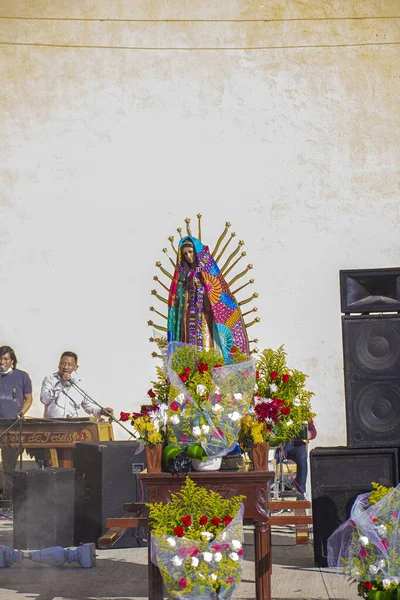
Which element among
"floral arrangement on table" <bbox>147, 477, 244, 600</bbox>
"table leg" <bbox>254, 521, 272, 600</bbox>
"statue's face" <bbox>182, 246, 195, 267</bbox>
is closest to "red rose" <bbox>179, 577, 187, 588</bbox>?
"floral arrangement on table" <bbox>147, 477, 244, 600</bbox>

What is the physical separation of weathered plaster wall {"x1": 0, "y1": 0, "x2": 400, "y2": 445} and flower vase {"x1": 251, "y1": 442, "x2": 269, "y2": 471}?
5477 millimetres

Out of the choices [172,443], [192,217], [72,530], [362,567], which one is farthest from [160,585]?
[192,217]

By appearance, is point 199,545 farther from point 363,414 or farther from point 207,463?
point 363,414

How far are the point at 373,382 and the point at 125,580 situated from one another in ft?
6.34

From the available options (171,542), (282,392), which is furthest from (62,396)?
(171,542)

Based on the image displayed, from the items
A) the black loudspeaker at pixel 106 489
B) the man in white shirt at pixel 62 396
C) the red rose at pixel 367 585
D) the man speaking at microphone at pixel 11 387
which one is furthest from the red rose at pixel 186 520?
the man speaking at microphone at pixel 11 387

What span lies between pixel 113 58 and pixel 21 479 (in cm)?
561

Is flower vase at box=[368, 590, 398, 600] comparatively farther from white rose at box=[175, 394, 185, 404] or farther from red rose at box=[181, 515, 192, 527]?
white rose at box=[175, 394, 185, 404]

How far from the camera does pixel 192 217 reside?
10086 millimetres

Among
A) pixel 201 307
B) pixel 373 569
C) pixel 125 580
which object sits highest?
pixel 201 307

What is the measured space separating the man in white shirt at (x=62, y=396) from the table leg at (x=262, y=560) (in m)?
4.51

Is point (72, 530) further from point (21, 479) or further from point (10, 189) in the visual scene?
point (10, 189)

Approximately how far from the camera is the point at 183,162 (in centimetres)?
1022

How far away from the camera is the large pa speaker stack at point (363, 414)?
222 inches
